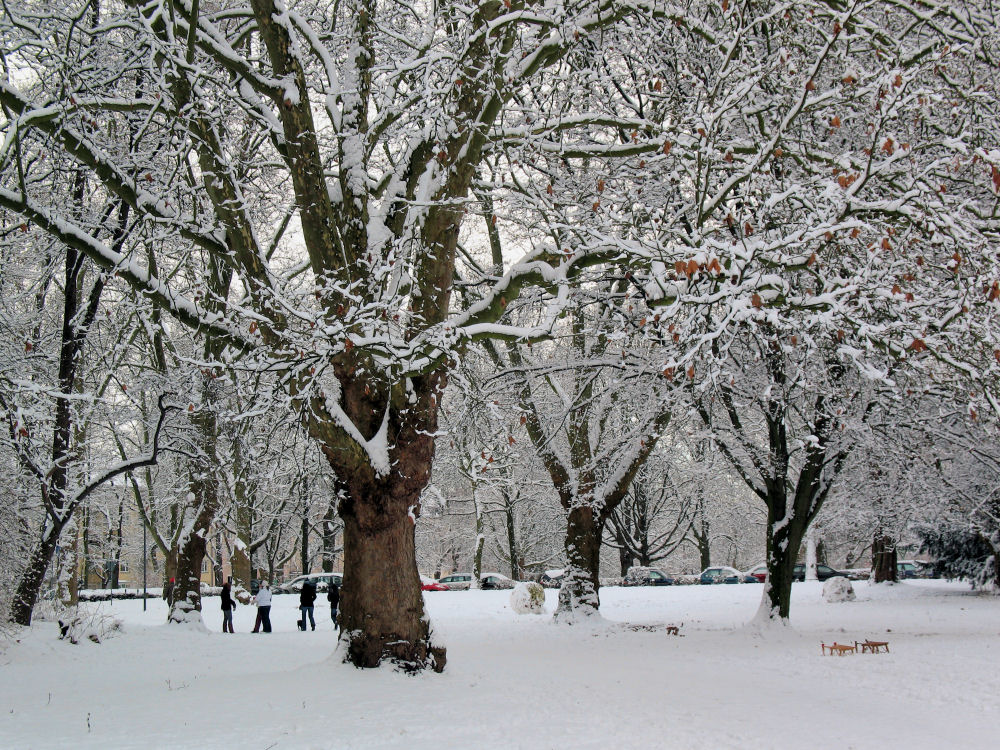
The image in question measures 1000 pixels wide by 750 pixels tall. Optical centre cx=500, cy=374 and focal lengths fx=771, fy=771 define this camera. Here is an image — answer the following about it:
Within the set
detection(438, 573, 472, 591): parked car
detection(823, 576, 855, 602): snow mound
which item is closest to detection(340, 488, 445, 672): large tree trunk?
detection(823, 576, 855, 602): snow mound

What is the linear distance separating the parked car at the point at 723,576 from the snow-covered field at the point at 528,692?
22.6 meters

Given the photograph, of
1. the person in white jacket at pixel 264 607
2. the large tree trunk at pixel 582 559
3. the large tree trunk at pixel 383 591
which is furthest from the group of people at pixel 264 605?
the large tree trunk at pixel 383 591

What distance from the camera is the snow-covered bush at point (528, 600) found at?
21.9 m

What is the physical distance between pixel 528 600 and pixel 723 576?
20.8 metres

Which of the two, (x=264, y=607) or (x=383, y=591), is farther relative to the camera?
(x=264, y=607)

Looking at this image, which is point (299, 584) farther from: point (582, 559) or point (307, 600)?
point (582, 559)

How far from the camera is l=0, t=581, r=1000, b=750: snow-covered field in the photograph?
267 inches

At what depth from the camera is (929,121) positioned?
30.9 ft

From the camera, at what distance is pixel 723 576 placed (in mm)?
39469

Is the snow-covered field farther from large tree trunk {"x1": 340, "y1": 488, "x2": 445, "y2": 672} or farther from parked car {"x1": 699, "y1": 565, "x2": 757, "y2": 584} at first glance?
parked car {"x1": 699, "y1": 565, "x2": 757, "y2": 584}

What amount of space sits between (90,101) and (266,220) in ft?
19.4

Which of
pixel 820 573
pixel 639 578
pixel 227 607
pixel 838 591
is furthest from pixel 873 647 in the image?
pixel 820 573

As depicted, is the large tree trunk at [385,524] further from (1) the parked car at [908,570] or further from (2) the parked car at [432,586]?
(1) the parked car at [908,570]

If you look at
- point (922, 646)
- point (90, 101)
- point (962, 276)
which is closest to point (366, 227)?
point (90, 101)
